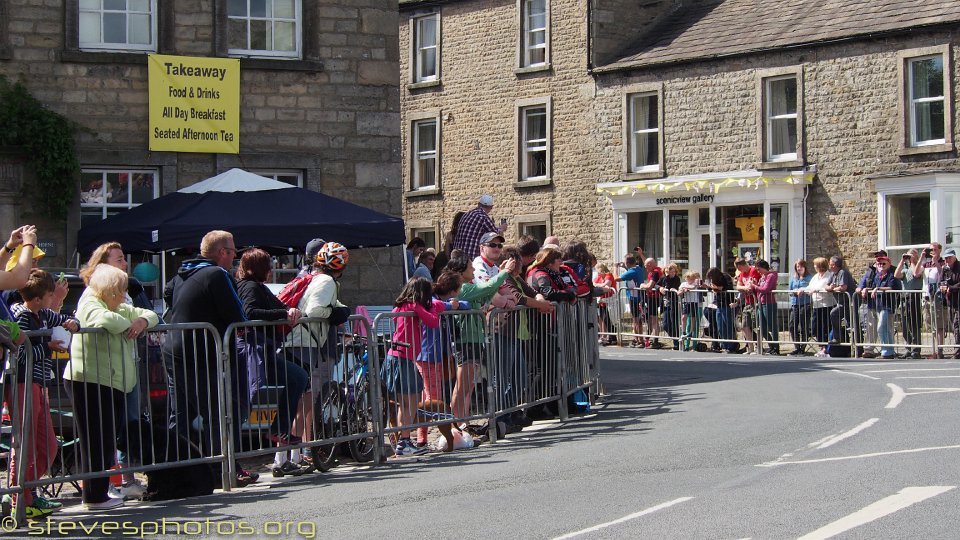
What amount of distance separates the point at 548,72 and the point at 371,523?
30.7 m

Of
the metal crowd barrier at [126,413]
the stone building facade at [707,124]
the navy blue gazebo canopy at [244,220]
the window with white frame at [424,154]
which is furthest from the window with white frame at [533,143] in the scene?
the metal crowd barrier at [126,413]

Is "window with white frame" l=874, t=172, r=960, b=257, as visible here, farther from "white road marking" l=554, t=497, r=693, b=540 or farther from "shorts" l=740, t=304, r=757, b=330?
"white road marking" l=554, t=497, r=693, b=540

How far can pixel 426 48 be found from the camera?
41188 mm

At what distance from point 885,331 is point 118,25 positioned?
41.7 ft

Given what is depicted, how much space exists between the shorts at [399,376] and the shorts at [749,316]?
13828mm

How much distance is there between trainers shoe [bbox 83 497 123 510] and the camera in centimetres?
948

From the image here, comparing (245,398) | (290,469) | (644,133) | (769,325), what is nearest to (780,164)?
(644,133)

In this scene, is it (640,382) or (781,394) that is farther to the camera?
(640,382)

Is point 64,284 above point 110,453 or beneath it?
above

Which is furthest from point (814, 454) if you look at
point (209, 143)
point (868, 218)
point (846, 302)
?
point (868, 218)

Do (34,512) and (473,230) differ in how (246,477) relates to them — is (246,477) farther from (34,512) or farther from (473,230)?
(473,230)

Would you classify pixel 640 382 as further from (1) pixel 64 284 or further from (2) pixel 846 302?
(1) pixel 64 284

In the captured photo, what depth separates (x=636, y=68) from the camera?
3588cm

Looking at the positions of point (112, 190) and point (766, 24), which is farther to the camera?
point (766, 24)
